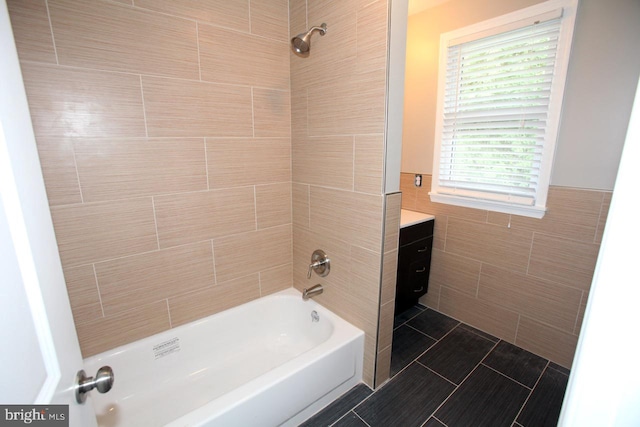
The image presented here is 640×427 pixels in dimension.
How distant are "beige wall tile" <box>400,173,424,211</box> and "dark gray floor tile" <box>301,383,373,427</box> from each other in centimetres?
152

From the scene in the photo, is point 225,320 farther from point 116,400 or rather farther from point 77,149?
point 77,149

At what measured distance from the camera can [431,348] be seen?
2.07 m

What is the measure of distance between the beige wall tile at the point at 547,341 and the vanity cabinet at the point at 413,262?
0.74 metres

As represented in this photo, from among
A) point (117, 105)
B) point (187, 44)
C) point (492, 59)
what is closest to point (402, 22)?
point (492, 59)

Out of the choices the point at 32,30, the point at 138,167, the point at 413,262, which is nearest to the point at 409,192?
the point at 413,262

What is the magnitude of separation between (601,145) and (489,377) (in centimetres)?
152

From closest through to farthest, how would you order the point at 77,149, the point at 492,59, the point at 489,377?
the point at 77,149
the point at 489,377
the point at 492,59

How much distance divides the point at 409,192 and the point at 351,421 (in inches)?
71.0

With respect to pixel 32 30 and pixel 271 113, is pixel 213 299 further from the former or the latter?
pixel 32 30

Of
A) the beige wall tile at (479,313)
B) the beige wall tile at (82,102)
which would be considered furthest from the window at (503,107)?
the beige wall tile at (82,102)

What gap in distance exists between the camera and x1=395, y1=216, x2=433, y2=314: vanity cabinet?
7.20ft

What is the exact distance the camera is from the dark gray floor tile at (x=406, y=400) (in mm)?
1522

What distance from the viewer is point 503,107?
191cm

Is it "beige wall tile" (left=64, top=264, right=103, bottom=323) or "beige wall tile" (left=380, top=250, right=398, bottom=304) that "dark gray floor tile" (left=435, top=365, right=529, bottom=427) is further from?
"beige wall tile" (left=64, top=264, right=103, bottom=323)
